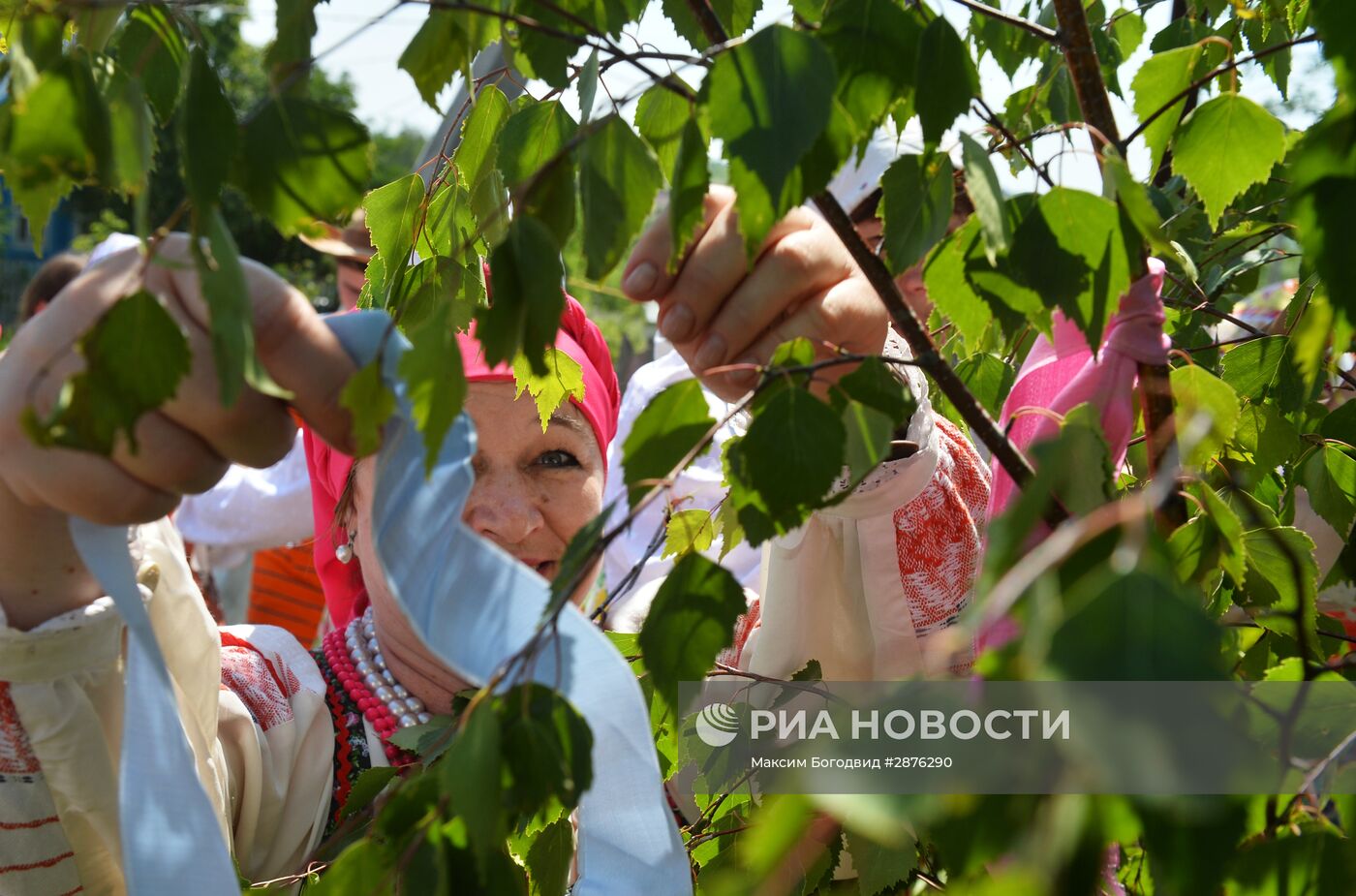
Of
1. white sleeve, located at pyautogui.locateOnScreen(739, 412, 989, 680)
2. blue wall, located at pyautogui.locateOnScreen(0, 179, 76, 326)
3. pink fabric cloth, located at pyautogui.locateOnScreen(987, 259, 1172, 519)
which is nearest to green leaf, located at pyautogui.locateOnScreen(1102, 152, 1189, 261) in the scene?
pink fabric cloth, located at pyautogui.locateOnScreen(987, 259, 1172, 519)

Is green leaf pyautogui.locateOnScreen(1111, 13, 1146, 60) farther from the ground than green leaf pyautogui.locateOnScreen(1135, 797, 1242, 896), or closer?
farther from the ground

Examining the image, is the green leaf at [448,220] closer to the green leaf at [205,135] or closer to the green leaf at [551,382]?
the green leaf at [551,382]

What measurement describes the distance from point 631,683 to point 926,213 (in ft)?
0.91

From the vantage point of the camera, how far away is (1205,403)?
2.31ft

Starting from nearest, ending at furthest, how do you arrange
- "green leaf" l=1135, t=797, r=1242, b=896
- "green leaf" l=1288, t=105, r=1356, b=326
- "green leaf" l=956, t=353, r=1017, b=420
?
1. "green leaf" l=1135, t=797, r=1242, b=896
2. "green leaf" l=1288, t=105, r=1356, b=326
3. "green leaf" l=956, t=353, r=1017, b=420

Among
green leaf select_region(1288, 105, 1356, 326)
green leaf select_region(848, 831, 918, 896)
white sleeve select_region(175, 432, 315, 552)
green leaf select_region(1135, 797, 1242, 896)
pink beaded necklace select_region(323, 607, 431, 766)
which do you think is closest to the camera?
green leaf select_region(1135, 797, 1242, 896)

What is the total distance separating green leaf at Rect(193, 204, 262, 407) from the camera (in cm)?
43

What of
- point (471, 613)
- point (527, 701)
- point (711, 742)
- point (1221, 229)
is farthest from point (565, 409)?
point (527, 701)

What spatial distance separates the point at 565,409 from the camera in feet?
4.82

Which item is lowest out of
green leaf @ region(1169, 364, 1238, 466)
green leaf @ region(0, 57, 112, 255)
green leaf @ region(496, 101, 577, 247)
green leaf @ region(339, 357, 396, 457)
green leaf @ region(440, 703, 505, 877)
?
green leaf @ region(440, 703, 505, 877)

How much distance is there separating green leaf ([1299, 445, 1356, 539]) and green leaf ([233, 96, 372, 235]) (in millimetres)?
732

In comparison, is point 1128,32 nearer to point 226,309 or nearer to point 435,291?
point 435,291

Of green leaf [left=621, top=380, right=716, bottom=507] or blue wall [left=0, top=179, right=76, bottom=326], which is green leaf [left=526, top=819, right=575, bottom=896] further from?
blue wall [left=0, top=179, right=76, bottom=326]

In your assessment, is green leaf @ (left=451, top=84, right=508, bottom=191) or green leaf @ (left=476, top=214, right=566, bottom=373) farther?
green leaf @ (left=451, top=84, right=508, bottom=191)
